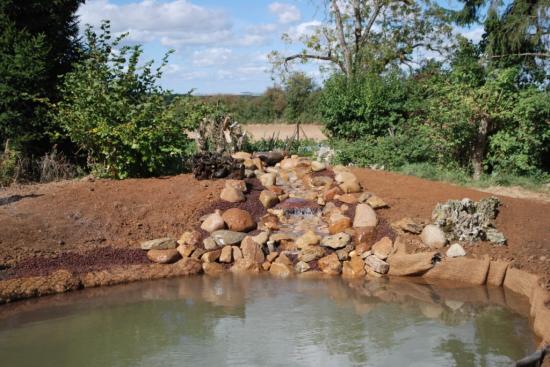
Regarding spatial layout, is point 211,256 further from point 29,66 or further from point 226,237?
point 29,66

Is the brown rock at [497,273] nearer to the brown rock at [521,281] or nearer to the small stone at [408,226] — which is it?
the brown rock at [521,281]

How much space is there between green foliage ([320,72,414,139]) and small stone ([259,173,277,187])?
432cm

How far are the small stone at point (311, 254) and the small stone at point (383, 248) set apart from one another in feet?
2.54

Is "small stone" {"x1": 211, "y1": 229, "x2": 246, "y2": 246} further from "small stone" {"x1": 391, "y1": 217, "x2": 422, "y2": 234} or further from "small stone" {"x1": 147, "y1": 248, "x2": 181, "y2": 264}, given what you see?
"small stone" {"x1": 391, "y1": 217, "x2": 422, "y2": 234}

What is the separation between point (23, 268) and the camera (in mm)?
7852

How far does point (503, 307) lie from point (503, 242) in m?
1.44

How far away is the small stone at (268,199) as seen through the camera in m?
10.0

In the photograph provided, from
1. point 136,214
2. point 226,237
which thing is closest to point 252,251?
point 226,237

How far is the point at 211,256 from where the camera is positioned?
885 centimetres

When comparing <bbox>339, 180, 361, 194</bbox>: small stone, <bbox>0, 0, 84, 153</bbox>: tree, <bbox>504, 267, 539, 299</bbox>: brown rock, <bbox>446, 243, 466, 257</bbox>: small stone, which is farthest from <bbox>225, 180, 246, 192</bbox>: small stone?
<bbox>504, 267, 539, 299</bbox>: brown rock

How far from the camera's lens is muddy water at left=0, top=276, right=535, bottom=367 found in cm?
580

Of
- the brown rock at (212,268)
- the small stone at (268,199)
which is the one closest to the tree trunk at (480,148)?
the small stone at (268,199)

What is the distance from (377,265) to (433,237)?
920mm

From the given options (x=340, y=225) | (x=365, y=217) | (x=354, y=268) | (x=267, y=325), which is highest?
(x=365, y=217)
